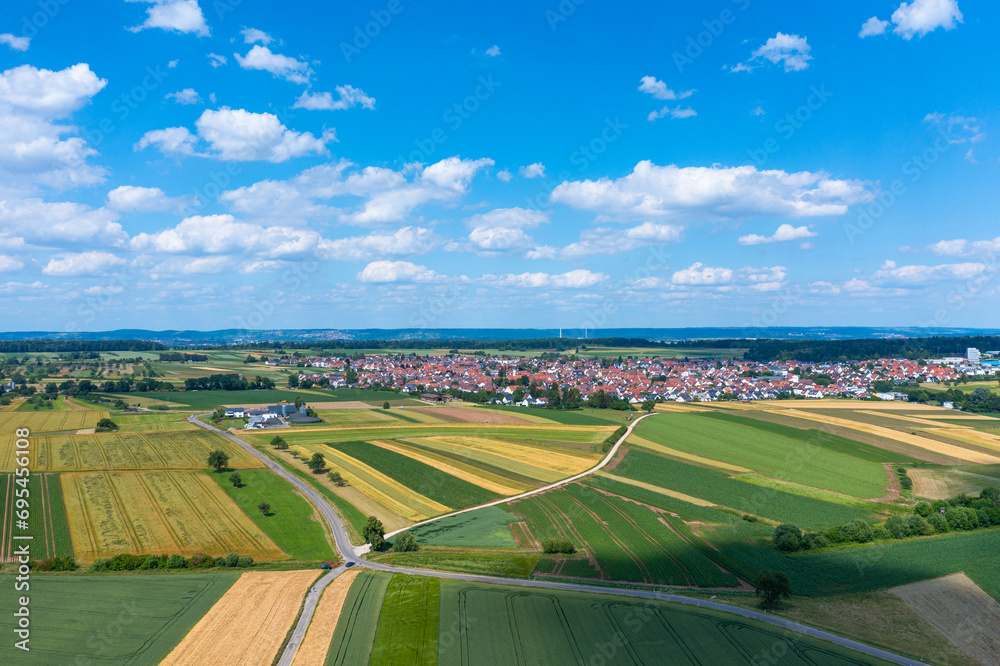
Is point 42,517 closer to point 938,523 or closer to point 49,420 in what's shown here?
point 49,420

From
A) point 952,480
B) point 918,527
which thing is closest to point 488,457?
point 918,527

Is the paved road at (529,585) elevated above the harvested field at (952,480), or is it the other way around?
the harvested field at (952,480)

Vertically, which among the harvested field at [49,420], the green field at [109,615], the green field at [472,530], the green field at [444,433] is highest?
the harvested field at [49,420]

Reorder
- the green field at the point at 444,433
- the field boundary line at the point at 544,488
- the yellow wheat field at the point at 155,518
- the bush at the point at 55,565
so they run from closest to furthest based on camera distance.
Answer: the bush at the point at 55,565, the yellow wheat field at the point at 155,518, the field boundary line at the point at 544,488, the green field at the point at 444,433

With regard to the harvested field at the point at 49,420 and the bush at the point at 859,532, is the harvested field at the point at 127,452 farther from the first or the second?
the bush at the point at 859,532

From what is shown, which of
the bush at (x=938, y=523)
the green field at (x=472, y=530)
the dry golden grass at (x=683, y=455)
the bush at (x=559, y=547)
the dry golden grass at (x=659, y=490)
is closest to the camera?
the bush at (x=559, y=547)

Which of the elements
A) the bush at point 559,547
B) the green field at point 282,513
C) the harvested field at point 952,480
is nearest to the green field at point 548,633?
the bush at point 559,547

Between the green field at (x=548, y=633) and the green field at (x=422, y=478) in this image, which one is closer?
the green field at (x=548, y=633)
